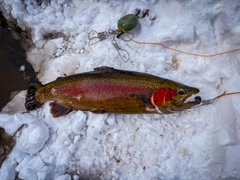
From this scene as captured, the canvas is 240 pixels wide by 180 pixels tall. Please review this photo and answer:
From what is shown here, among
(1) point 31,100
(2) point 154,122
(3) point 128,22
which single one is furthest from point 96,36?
(2) point 154,122

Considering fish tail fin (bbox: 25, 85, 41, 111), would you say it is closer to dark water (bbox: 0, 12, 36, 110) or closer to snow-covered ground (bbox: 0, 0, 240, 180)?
snow-covered ground (bbox: 0, 0, 240, 180)

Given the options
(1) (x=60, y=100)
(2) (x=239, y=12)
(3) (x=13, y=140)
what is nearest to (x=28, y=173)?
(3) (x=13, y=140)

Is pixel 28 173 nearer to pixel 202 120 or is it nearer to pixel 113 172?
pixel 113 172

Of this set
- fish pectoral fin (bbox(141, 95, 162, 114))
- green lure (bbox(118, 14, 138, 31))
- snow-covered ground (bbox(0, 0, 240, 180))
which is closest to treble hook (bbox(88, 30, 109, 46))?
snow-covered ground (bbox(0, 0, 240, 180))

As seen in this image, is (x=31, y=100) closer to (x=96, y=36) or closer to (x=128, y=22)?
(x=96, y=36)

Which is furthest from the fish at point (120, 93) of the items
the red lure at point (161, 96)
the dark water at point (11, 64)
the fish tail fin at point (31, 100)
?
the dark water at point (11, 64)

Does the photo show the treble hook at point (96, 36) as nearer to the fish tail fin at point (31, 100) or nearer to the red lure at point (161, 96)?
the fish tail fin at point (31, 100)
